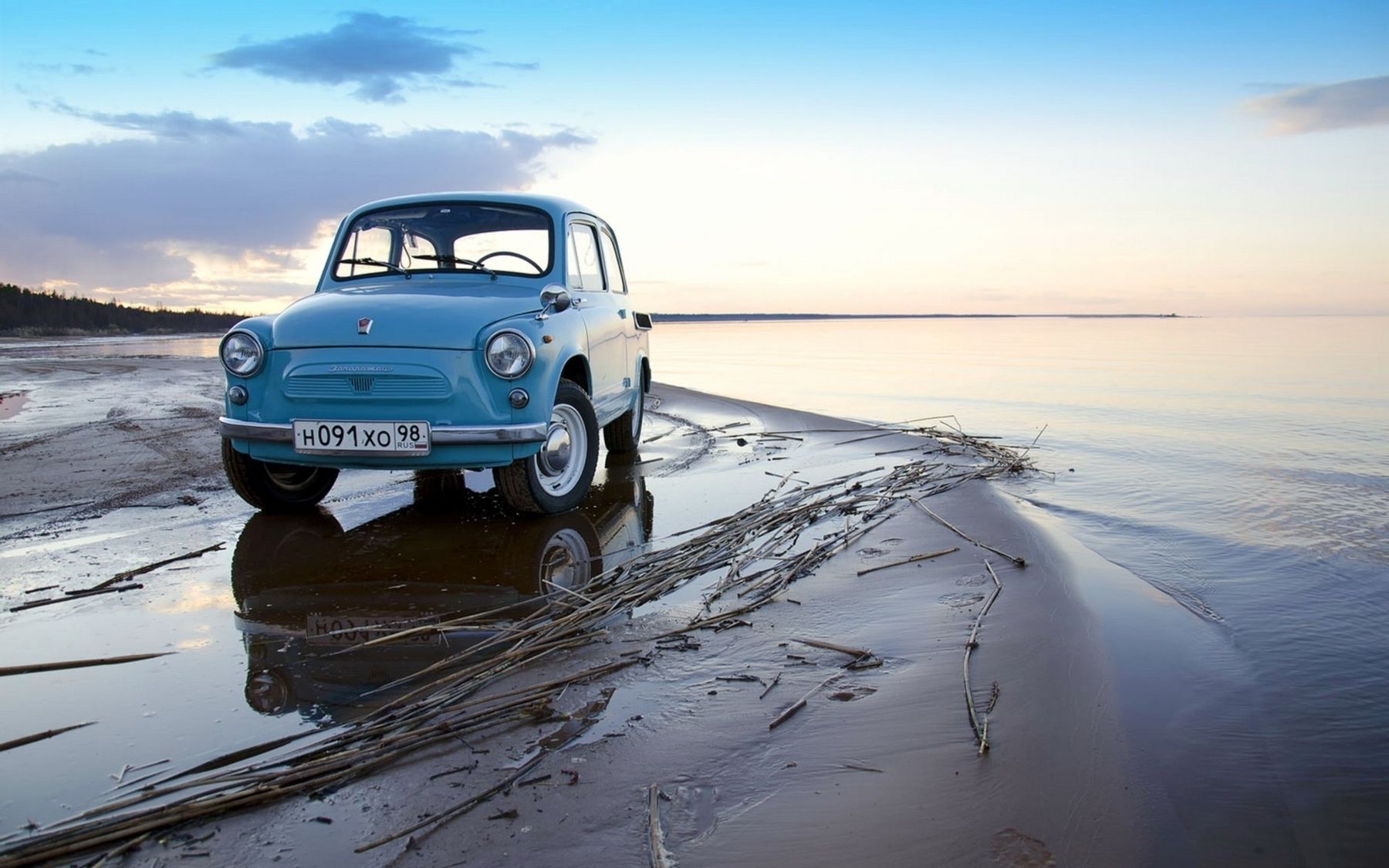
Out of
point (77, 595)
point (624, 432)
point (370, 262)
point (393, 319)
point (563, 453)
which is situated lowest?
point (77, 595)

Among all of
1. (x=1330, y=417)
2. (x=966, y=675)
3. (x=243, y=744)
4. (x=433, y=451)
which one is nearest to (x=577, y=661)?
(x=243, y=744)

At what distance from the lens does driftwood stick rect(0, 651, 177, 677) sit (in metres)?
2.69

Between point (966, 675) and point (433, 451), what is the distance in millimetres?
2915

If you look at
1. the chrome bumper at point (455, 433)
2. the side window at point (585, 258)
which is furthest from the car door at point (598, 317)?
the chrome bumper at point (455, 433)

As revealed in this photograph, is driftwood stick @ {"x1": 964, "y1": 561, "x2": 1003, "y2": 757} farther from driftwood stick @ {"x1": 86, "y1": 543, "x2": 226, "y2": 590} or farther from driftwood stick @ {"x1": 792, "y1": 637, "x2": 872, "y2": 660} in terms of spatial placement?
driftwood stick @ {"x1": 86, "y1": 543, "x2": 226, "y2": 590}

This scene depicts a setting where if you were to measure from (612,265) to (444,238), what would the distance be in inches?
63.2

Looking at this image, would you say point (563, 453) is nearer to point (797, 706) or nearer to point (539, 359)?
point (539, 359)

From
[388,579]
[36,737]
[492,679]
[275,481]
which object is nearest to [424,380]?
[388,579]

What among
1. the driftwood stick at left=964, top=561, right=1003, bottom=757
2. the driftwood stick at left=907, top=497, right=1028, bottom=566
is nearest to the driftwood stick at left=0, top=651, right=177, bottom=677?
the driftwood stick at left=964, top=561, right=1003, bottom=757

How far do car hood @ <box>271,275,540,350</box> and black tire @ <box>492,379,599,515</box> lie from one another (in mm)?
595

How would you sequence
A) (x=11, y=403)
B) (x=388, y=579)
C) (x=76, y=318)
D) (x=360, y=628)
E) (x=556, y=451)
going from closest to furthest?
(x=360, y=628), (x=388, y=579), (x=556, y=451), (x=11, y=403), (x=76, y=318)

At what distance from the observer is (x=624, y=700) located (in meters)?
2.42

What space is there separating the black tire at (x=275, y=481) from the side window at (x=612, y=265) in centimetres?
267

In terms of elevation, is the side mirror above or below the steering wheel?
below
